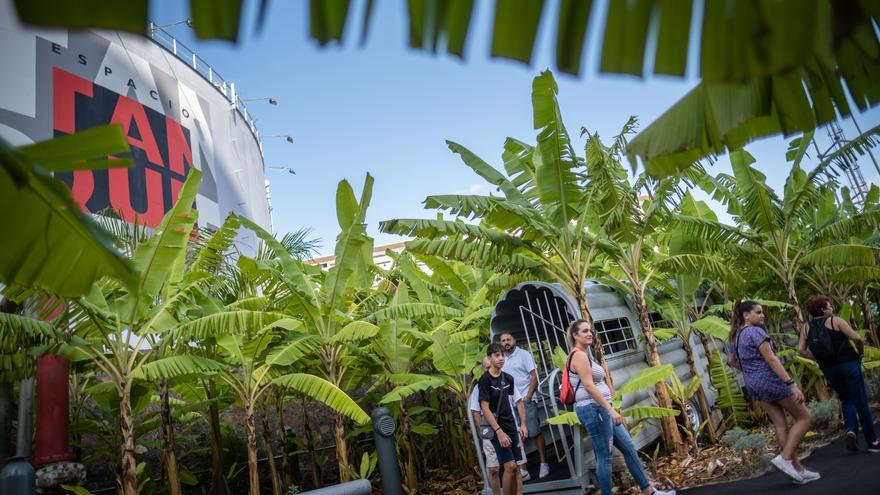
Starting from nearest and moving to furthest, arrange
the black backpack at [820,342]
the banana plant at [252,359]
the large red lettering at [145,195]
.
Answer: the black backpack at [820,342] < the banana plant at [252,359] < the large red lettering at [145,195]

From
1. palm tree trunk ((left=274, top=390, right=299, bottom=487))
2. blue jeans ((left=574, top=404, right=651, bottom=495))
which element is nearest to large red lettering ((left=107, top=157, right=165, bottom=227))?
palm tree trunk ((left=274, top=390, right=299, bottom=487))

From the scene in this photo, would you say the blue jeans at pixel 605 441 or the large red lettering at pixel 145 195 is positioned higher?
the large red lettering at pixel 145 195

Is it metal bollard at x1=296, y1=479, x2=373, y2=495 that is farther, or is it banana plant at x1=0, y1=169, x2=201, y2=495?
banana plant at x1=0, y1=169, x2=201, y2=495

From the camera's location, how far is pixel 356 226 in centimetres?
837

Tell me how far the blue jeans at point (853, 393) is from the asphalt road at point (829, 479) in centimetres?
34

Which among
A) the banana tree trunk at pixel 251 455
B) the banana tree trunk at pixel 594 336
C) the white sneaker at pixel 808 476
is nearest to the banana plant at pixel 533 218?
the banana tree trunk at pixel 594 336

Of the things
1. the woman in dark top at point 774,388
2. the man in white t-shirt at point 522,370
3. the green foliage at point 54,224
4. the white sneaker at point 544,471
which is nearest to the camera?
the green foliage at point 54,224

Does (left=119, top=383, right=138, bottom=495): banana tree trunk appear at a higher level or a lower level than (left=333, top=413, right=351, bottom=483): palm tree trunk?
higher

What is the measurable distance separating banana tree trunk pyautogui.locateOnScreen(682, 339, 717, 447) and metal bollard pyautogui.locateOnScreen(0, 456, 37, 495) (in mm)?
9200

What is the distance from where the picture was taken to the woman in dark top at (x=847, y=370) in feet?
21.8

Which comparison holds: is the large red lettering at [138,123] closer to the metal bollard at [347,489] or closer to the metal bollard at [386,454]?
the metal bollard at [386,454]

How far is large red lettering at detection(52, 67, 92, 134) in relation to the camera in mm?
15625

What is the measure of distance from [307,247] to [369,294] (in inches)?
95.7

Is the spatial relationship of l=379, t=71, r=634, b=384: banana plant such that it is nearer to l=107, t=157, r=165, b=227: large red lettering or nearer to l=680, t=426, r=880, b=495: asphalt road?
l=680, t=426, r=880, b=495: asphalt road
